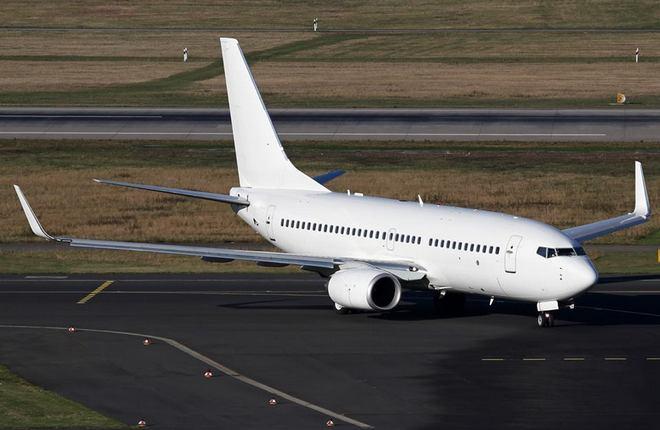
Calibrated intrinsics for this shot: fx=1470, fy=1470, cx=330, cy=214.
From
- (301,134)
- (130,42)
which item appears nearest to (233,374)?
(301,134)

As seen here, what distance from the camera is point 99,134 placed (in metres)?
110

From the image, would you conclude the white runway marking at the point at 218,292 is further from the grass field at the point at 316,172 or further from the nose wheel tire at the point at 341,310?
the grass field at the point at 316,172

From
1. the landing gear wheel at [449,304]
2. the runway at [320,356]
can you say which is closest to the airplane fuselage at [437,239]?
the runway at [320,356]

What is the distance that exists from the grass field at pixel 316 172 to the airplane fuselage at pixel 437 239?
54.3ft

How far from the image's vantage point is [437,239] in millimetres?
53375

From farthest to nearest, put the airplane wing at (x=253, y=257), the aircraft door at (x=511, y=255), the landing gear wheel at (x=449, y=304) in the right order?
the landing gear wheel at (x=449, y=304) → the airplane wing at (x=253, y=257) → the aircraft door at (x=511, y=255)

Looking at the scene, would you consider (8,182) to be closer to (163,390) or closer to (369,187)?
(369,187)

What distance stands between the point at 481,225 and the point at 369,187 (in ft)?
121

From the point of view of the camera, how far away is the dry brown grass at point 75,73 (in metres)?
142

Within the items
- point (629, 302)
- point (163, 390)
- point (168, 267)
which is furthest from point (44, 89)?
point (163, 390)

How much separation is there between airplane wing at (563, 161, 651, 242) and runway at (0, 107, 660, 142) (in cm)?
4740

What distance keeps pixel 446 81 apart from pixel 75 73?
38.5m

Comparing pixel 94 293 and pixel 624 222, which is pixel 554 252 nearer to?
pixel 624 222

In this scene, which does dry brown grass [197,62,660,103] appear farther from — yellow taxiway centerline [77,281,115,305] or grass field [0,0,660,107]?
yellow taxiway centerline [77,281,115,305]
